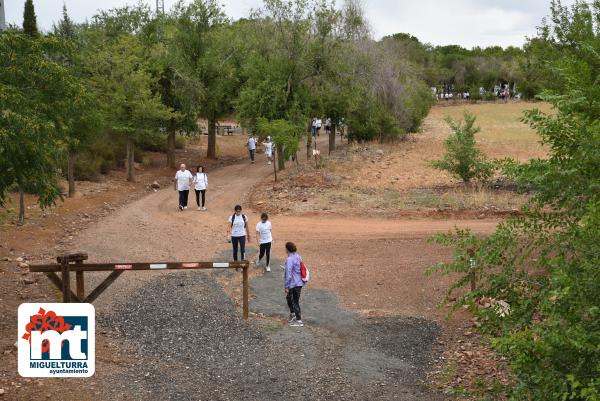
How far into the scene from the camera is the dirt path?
10.0m

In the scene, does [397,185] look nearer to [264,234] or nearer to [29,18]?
[264,234]

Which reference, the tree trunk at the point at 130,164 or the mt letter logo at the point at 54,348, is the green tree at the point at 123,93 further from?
the mt letter logo at the point at 54,348

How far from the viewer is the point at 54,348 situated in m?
9.41


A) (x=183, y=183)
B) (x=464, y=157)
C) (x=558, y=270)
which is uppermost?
(x=558, y=270)

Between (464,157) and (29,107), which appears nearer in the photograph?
(29,107)

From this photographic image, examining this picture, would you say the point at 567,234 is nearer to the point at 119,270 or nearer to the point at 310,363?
the point at 310,363

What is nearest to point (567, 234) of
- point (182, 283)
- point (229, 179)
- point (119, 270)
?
point (119, 270)

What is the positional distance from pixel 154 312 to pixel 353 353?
161 inches

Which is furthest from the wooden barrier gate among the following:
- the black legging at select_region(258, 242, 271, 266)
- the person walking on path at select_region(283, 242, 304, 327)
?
the black legging at select_region(258, 242, 271, 266)

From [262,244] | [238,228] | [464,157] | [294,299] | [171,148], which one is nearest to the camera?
[294,299]

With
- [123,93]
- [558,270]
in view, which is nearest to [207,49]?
[123,93]

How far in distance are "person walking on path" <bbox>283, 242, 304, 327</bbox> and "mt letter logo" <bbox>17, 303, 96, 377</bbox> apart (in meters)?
3.64

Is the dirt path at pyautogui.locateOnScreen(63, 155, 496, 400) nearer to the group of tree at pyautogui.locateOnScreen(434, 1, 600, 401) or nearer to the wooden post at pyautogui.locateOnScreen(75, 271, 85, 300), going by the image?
the wooden post at pyautogui.locateOnScreen(75, 271, 85, 300)

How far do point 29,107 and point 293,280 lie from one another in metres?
5.76
